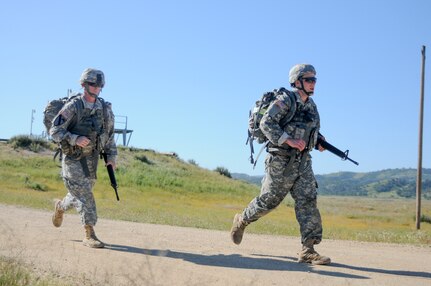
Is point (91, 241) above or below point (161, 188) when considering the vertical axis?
below

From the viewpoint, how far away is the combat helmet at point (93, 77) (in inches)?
327

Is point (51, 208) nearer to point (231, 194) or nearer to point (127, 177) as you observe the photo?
point (127, 177)

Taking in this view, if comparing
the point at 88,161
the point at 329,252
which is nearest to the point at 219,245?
the point at 329,252

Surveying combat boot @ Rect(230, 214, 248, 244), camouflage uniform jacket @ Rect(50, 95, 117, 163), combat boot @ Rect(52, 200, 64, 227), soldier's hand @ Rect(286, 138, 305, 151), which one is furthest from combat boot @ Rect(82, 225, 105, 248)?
soldier's hand @ Rect(286, 138, 305, 151)

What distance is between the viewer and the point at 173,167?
4584 centimetres

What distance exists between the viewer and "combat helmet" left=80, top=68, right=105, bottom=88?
831 centimetres

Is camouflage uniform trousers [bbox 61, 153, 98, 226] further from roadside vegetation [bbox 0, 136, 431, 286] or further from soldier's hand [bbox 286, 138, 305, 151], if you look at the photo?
roadside vegetation [bbox 0, 136, 431, 286]

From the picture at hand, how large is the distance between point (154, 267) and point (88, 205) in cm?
214

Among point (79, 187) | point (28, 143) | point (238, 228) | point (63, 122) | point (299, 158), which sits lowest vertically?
point (238, 228)

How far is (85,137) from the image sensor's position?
8.15 metres

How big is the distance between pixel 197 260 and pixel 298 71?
8.77 feet

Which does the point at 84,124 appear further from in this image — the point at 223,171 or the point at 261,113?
the point at 223,171

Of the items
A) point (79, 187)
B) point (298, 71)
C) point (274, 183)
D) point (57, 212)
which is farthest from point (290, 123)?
point (57, 212)

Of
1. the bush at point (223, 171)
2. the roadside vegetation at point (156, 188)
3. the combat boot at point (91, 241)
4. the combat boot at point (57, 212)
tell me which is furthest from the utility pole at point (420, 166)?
the bush at point (223, 171)
